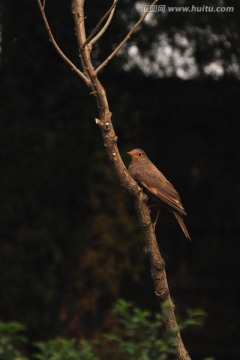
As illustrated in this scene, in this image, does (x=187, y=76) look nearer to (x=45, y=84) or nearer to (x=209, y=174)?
(x=209, y=174)

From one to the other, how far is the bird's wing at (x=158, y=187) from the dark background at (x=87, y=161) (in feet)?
7.31

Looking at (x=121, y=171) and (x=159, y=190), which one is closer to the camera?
(x=121, y=171)

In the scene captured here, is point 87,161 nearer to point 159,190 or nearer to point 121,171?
point 159,190

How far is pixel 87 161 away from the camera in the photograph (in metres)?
6.39

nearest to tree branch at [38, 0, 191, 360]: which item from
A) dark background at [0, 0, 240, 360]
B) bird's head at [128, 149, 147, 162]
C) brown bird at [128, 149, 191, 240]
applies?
brown bird at [128, 149, 191, 240]

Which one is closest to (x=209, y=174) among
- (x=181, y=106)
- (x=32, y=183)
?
(x=181, y=106)

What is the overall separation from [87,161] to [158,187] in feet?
7.78

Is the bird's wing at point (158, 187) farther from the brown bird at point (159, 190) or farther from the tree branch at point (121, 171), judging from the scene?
the tree branch at point (121, 171)

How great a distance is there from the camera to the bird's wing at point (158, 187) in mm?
4074

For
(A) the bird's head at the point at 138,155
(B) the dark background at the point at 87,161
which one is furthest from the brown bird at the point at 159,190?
(B) the dark background at the point at 87,161

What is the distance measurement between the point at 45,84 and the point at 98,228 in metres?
1.31

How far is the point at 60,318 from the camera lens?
6227 millimetres

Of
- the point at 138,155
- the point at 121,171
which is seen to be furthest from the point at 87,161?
the point at 121,171

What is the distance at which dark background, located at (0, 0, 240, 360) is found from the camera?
624 cm
